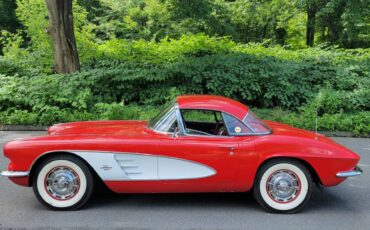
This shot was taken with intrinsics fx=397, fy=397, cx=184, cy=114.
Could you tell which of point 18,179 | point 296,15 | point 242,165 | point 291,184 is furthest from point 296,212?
point 296,15

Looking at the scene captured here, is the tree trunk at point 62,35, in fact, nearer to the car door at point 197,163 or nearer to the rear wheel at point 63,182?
the rear wheel at point 63,182

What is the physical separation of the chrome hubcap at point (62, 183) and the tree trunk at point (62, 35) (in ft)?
22.1

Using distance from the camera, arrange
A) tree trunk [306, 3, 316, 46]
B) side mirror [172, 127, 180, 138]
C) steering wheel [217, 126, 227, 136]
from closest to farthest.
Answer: side mirror [172, 127, 180, 138] < steering wheel [217, 126, 227, 136] < tree trunk [306, 3, 316, 46]

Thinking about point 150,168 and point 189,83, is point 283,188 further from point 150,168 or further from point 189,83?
point 189,83

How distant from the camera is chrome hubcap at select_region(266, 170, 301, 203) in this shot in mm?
4559

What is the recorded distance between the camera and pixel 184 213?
4.53 metres

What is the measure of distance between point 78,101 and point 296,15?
14457 mm

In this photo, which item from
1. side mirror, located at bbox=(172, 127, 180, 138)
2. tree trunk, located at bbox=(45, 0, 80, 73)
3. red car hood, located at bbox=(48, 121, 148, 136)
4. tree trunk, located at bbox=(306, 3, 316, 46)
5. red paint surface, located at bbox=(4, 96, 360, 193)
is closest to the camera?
red paint surface, located at bbox=(4, 96, 360, 193)

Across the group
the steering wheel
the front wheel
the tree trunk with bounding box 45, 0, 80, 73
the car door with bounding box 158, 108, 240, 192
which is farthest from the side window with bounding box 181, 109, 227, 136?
the tree trunk with bounding box 45, 0, 80, 73

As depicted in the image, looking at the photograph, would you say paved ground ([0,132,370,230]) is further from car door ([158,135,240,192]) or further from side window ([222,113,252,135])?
side window ([222,113,252,135])

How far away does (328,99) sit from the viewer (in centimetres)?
1002

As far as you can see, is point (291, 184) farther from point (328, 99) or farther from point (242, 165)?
point (328, 99)

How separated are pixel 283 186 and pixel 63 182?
2504mm

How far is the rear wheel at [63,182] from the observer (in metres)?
4.48
